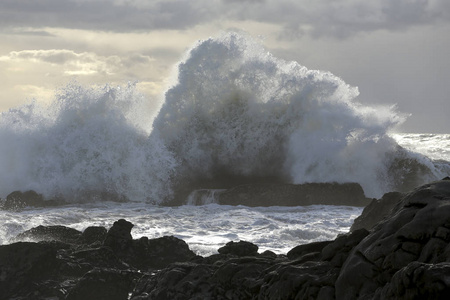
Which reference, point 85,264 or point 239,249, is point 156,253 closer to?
point 85,264

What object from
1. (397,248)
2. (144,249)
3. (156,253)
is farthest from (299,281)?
A: (144,249)

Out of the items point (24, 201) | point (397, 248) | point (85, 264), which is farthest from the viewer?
point (24, 201)

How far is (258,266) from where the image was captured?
20.5 feet

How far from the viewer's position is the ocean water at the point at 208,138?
19.8 metres

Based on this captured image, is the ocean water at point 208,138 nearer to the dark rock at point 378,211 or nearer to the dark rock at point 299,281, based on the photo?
the dark rock at point 378,211

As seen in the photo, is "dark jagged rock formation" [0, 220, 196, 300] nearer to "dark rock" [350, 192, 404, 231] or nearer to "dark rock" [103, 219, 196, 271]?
"dark rock" [103, 219, 196, 271]

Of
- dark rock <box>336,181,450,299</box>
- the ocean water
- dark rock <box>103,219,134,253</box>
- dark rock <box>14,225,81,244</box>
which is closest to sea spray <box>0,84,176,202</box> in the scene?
the ocean water

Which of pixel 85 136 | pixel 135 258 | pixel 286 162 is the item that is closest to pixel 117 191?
pixel 85 136

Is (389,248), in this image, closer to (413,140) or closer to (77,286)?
(77,286)

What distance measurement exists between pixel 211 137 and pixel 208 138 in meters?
0.10

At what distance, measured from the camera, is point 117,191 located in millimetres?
19922

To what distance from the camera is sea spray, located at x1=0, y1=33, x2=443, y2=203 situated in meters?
19.9

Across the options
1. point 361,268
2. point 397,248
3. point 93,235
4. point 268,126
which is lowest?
point 93,235

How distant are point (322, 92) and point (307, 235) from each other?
985cm
